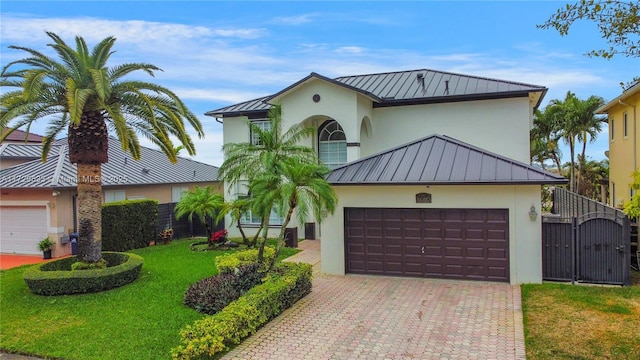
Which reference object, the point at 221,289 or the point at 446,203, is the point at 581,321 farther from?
the point at 221,289

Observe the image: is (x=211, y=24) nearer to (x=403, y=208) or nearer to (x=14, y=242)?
(x=403, y=208)

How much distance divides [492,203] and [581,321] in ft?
14.0

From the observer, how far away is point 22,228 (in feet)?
65.4

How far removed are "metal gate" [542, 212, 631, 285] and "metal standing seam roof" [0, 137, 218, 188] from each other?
62.2 feet

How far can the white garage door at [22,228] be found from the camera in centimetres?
1948

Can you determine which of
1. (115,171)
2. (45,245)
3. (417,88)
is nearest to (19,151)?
(115,171)

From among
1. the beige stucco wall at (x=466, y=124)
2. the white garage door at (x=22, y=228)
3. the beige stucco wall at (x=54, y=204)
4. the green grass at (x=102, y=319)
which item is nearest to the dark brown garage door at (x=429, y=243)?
the green grass at (x=102, y=319)

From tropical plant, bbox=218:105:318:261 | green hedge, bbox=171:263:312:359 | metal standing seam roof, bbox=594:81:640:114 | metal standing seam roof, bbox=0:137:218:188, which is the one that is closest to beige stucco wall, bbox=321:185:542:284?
tropical plant, bbox=218:105:318:261

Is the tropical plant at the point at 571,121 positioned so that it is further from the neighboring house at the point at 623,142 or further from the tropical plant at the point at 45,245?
the tropical plant at the point at 45,245

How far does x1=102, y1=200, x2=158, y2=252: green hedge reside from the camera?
19078mm

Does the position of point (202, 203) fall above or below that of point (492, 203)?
below

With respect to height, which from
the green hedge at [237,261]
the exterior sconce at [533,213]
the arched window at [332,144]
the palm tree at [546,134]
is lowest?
the green hedge at [237,261]

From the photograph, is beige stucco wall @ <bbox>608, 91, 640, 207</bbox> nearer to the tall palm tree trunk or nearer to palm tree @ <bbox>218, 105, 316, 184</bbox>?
palm tree @ <bbox>218, 105, 316, 184</bbox>

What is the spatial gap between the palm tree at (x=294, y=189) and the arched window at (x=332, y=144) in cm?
940
